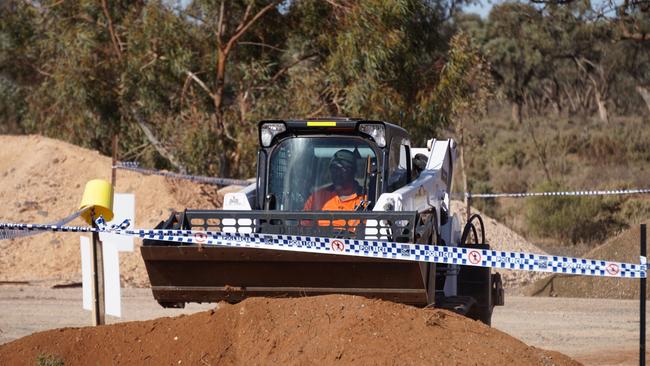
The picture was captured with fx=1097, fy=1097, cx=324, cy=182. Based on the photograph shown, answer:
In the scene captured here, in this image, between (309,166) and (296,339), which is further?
(309,166)

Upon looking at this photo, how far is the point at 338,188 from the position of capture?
10.2m

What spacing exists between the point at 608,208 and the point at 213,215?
821 inches

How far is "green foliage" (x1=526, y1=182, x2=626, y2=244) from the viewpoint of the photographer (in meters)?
26.7

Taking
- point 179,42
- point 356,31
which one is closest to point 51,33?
point 179,42

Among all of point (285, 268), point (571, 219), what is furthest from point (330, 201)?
point (571, 219)

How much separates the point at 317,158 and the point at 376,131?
26.0 inches

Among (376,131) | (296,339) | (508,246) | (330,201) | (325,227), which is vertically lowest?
(508,246)

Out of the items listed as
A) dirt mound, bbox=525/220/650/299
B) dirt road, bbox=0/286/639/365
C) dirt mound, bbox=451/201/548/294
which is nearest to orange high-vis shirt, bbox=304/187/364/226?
dirt road, bbox=0/286/639/365

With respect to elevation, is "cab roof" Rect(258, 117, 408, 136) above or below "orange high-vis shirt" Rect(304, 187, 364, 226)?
above

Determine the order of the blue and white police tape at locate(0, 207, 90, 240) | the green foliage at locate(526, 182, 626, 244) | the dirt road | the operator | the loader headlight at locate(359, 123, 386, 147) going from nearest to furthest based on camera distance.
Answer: the loader headlight at locate(359, 123, 386, 147)
the operator
the blue and white police tape at locate(0, 207, 90, 240)
the dirt road
the green foliage at locate(526, 182, 626, 244)

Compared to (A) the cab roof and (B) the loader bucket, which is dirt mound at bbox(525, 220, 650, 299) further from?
(B) the loader bucket

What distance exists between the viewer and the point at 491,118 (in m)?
68.6

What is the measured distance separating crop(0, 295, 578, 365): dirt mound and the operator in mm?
1994

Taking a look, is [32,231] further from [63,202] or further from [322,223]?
[63,202]
